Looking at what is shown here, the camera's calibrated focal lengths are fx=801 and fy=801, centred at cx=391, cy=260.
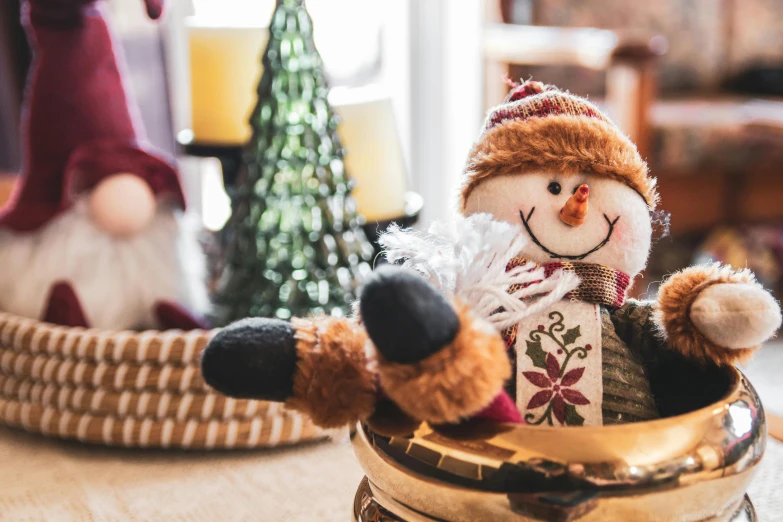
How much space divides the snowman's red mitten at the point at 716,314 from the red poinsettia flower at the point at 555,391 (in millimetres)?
56

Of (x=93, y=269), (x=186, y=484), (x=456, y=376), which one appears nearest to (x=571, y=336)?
(x=456, y=376)

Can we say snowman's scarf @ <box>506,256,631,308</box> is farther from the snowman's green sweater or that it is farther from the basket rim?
the basket rim

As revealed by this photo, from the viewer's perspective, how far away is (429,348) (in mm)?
274

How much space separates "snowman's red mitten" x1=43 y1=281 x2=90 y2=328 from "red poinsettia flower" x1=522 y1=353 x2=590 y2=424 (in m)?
0.37

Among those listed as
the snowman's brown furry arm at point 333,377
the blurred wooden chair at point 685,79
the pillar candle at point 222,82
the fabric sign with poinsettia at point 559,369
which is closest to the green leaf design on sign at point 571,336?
the fabric sign with poinsettia at point 559,369

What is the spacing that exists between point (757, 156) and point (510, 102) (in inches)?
61.3

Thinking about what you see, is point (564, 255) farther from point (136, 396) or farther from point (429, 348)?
point (136, 396)

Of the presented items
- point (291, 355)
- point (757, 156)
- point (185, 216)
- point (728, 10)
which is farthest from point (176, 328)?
point (728, 10)

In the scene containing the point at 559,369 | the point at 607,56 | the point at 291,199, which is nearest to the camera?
the point at 559,369

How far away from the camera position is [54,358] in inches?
21.3

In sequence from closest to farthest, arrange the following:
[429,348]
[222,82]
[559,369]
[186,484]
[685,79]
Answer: [429,348] → [559,369] → [186,484] → [222,82] → [685,79]

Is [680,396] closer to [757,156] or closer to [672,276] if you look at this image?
[672,276]

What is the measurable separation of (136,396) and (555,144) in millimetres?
322

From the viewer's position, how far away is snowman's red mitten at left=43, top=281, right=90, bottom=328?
589mm
